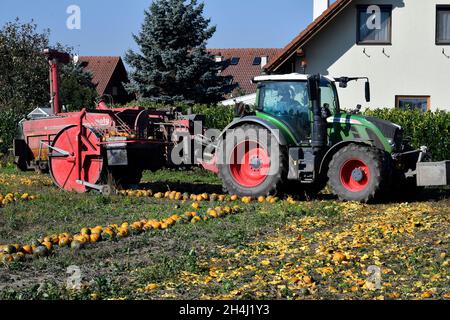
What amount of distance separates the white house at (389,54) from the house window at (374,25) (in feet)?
0.10

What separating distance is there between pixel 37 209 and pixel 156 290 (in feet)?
18.5

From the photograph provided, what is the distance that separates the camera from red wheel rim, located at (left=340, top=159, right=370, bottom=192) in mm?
12234

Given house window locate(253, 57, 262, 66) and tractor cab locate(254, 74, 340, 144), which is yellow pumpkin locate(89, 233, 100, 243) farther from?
house window locate(253, 57, 262, 66)

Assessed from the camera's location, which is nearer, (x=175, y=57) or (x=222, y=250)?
(x=222, y=250)

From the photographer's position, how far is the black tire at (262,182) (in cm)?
1262

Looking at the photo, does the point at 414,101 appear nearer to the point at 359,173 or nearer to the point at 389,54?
the point at 389,54

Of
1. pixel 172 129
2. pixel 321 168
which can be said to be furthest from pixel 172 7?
pixel 321 168

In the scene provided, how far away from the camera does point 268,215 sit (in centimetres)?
1066

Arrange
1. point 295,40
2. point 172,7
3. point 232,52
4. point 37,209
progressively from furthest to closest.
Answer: point 232,52 < point 172,7 < point 295,40 < point 37,209

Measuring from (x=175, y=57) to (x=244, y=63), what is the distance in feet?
68.3

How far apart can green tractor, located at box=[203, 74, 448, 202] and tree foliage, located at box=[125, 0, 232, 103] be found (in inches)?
686

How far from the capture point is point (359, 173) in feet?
40.1

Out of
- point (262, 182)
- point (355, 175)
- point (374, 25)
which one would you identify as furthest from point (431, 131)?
point (262, 182)
